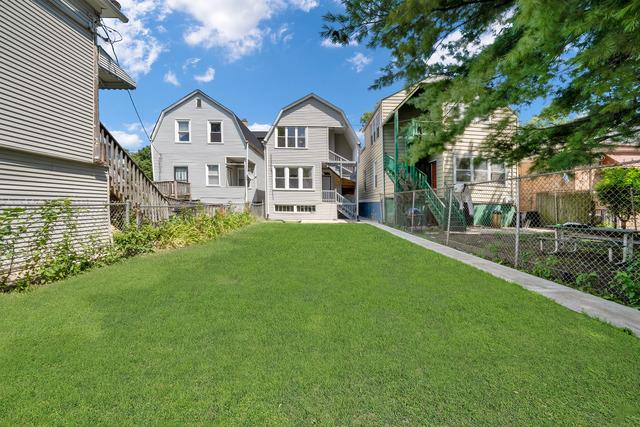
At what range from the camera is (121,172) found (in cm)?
967

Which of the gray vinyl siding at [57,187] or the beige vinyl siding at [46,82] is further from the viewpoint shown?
the beige vinyl siding at [46,82]

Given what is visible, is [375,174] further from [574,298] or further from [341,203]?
[574,298]

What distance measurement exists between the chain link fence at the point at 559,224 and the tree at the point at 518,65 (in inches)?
26.3

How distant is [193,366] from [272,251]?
517 cm

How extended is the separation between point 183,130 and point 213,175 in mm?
3560

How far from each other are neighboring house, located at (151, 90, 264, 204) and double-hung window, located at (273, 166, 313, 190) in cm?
216

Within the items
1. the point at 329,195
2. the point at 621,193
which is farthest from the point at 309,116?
the point at 621,193

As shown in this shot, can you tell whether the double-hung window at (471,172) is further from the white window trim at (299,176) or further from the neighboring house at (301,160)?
the white window trim at (299,176)

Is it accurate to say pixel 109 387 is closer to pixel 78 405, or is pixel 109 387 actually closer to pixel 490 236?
pixel 78 405

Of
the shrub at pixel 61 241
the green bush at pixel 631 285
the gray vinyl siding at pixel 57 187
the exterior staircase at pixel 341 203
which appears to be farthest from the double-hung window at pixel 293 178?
the green bush at pixel 631 285

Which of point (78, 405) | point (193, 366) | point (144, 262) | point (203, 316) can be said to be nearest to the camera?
point (78, 405)

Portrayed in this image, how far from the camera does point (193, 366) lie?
8.05 ft

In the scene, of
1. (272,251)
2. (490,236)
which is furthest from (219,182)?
(490,236)

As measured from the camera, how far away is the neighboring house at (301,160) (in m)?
19.6
